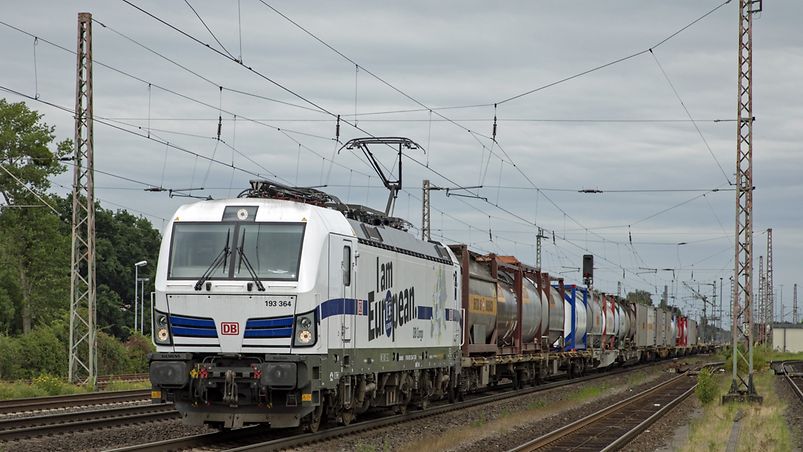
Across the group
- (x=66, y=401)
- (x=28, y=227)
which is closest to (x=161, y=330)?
(x=66, y=401)

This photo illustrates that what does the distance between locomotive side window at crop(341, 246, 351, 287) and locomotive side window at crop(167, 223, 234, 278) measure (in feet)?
7.21

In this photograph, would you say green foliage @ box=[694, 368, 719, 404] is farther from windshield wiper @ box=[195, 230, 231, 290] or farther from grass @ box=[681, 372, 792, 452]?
windshield wiper @ box=[195, 230, 231, 290]

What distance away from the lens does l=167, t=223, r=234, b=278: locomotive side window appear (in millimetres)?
18250

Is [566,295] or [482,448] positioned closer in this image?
[482,448]

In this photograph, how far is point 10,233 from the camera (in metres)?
65.4

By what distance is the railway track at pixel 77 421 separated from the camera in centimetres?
1877

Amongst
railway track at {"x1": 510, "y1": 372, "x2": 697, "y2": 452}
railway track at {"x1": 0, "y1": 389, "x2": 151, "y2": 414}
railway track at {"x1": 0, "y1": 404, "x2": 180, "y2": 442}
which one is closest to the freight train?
railway track at {"x1": 0, "y1": 404, "x2": 180, "y2": 442}

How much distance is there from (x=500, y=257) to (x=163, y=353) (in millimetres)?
19263

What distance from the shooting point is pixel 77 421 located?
21.8 meters

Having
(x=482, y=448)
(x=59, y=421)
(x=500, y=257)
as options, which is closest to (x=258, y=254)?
(x=482, y=448)

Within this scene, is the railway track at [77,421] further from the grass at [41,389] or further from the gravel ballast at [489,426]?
the grass at [41,389]

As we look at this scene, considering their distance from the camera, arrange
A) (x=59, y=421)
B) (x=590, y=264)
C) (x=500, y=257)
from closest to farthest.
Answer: (x=59, y=421)
(x=500, y=257)
(x=590, y=264)

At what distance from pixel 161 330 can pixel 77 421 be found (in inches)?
189

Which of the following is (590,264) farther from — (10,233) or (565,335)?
(10,233)
